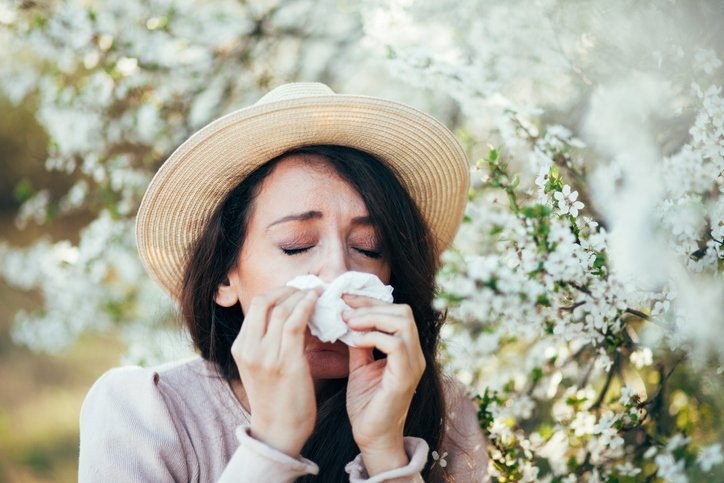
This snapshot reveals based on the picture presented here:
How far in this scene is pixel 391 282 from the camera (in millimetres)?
2162

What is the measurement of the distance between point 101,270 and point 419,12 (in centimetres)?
181

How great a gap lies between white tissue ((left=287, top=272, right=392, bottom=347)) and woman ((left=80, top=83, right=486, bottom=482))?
3cm

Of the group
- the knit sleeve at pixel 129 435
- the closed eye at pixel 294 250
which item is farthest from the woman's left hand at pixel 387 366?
the knit sleeve at pixel 129 435

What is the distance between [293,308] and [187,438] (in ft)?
1.91

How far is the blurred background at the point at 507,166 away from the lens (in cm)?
188

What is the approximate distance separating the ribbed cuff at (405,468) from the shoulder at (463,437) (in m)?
0.35

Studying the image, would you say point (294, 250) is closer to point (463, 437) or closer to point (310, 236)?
point (310, 236)

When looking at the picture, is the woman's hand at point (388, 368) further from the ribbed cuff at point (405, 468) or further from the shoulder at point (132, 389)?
the shoulder at point (132, 389)

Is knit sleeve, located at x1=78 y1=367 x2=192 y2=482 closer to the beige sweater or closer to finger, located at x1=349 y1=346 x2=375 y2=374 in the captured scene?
the beige sweater

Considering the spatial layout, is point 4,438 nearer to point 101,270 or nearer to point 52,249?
point 52,249

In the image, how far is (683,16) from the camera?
7.11 ft

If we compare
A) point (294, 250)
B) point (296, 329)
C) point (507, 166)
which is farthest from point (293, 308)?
point (507, 166)

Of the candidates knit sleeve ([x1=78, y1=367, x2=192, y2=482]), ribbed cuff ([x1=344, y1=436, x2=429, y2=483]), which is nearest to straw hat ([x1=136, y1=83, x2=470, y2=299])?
knit sleeve ([x1=78, y1=367, x2=192, y2=482])

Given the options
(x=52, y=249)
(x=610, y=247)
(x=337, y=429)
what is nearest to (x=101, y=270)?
(x=52, y=249)
